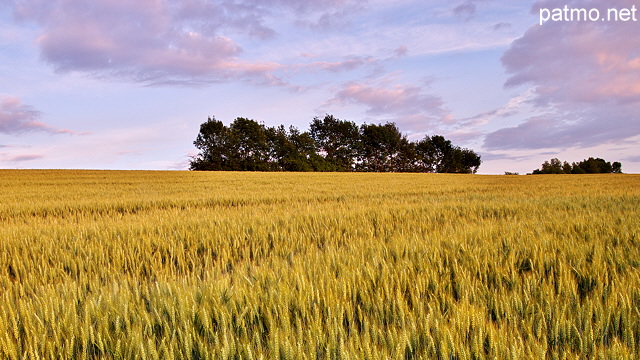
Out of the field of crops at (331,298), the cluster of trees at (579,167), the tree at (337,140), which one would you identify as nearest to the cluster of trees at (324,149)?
the tree at (337,140)

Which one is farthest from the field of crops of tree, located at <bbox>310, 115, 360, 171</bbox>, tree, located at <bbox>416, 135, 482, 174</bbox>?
tree, located at <bbox>416, 135, 482, 174</bbox>

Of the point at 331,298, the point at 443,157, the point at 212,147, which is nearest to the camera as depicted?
the point at 331,298

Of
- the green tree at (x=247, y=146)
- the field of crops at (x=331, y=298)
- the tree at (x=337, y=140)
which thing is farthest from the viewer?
the tree at (x=337, y=140)

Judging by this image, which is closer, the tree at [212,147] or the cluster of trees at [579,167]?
the tree at [212,147]

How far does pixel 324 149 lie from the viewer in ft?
229

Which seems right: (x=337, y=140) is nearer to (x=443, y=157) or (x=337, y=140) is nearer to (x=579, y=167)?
(x=443, y=157)

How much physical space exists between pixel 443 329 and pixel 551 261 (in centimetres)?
157

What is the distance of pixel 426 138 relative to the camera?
3351 inches

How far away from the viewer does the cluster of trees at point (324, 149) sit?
189ft

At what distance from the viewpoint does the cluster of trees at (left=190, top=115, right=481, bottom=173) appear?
57.5 metres

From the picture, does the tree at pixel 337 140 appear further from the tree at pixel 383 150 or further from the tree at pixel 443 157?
the tree at pixel 443 157

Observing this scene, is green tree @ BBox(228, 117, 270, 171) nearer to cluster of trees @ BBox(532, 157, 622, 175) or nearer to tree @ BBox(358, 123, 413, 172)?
tree @ BBox(358, 123, 413, 172)

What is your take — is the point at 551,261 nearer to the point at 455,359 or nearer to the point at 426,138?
the point at 455,359

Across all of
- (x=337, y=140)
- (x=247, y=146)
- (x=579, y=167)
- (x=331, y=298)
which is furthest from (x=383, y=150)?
(x=331, y=298)
